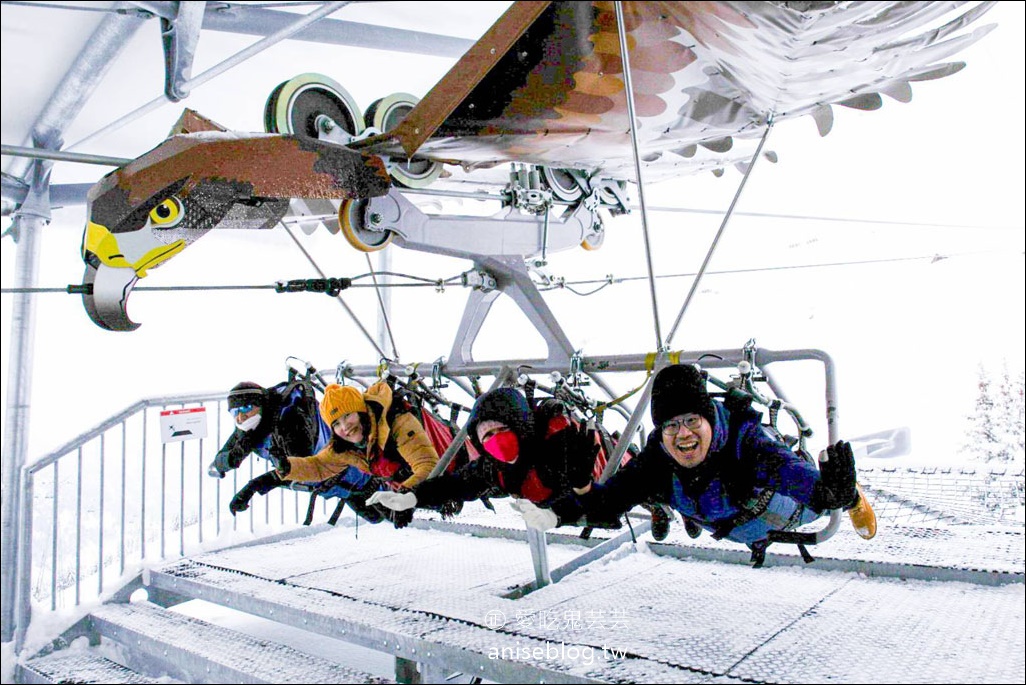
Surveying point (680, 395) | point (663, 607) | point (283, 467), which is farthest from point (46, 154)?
point (663, 607)

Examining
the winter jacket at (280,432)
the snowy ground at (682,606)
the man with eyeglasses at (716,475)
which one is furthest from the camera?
the winter jacket at (280,432)

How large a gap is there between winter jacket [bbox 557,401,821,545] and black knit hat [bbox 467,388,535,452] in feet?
0.85

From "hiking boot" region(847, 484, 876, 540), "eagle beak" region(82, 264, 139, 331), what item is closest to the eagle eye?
"eagle beak" region(82, 264, 139, 331)

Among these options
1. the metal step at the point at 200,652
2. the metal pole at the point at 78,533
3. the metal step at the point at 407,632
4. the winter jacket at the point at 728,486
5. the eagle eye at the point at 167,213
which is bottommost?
the metal step at the point at 200,652

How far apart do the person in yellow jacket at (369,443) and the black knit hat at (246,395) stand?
235 mm

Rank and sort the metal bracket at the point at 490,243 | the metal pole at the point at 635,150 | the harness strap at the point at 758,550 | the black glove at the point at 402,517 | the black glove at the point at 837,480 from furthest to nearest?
1. the metal bracket at the point at 490,243
2. the black glove at the point at 402,517
3. the harness strap at the point at 758,550
4. the black glove at the point at 837,480
5. the metal pole at the point at 635,150

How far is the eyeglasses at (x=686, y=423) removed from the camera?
1.59m

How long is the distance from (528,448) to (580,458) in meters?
0.17

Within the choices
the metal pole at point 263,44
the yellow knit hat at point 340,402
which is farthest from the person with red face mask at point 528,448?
the metal pole at point 263,44

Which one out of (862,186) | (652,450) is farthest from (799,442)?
(862,186)

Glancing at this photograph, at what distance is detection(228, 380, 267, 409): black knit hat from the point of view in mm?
2350

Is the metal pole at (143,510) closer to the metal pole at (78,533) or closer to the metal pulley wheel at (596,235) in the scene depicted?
the metal pole at (78,533)

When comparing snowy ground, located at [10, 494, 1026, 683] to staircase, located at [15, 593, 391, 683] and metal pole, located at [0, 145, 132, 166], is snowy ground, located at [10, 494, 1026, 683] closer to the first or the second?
staircase, located at [15, 593, 391, 683]

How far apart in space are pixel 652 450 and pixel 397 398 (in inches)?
39.7
